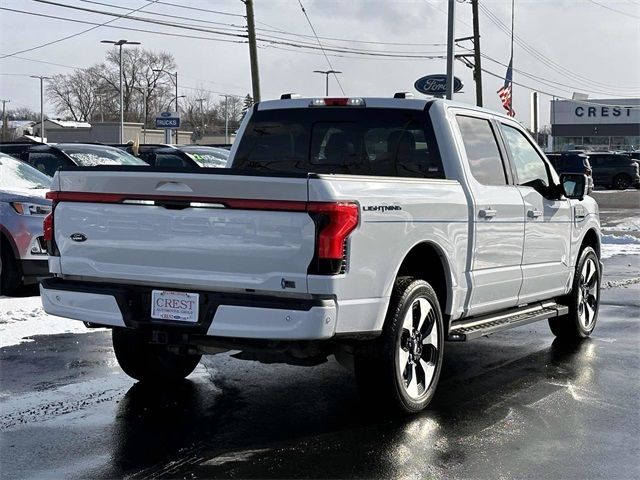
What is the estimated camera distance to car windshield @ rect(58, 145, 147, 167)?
46.0 feet

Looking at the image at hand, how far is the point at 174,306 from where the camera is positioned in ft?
17.4

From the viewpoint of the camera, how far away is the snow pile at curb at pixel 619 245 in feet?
56.0

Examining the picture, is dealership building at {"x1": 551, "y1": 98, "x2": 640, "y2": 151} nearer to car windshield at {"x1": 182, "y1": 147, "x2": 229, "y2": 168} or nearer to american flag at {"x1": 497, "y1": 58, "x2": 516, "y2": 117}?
american flag at {"x1": 497, "y1": 58, "x2": 516, "y2": 117}

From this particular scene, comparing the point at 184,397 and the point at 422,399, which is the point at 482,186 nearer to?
the point at 422,399

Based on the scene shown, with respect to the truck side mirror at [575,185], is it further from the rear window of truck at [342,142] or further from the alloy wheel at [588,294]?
the rear window of truck at [342,142]

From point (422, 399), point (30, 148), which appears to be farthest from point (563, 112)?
point (422, 399)

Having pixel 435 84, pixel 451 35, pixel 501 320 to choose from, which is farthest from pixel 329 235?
pixel 435 84

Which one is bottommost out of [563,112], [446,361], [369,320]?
[446,361]

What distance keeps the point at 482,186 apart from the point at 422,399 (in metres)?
1.72

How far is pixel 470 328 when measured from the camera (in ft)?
21.6

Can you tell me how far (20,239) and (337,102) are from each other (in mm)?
4566

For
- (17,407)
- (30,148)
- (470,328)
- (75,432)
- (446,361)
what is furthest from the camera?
(30,148)

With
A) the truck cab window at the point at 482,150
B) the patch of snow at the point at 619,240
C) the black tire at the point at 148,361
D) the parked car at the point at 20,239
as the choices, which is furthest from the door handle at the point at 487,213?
the patch of snow at the point at 619,240

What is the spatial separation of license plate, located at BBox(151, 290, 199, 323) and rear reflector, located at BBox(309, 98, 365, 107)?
234 centimetres
